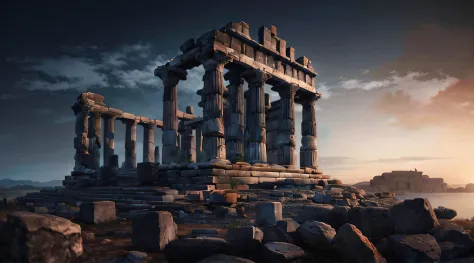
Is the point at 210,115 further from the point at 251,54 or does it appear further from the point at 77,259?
the point at 77,259

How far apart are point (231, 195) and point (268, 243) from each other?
4525mm

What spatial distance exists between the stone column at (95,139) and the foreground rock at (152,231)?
2004 centimetres

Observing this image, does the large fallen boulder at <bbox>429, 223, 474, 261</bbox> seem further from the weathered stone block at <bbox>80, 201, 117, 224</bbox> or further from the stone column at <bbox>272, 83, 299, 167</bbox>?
the stone column at <bbox>272, 83, 299, 167</bbox>

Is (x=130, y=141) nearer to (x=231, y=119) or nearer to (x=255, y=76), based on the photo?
(x=231, y=119)

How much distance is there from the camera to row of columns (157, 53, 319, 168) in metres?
14.8

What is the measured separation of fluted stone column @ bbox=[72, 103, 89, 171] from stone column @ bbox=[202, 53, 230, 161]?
11445 millimetres

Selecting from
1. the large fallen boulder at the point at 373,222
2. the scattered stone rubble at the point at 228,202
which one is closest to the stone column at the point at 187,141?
the scattered stone rubble at the point at 228,202

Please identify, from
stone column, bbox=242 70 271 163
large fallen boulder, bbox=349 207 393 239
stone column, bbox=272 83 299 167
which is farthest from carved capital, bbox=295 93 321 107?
large fallen boulder, bbox=349 207 393 239

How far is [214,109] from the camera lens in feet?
48.3

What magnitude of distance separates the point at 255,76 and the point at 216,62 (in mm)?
3008

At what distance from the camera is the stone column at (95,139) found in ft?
76.4

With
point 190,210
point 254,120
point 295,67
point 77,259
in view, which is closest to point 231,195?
point 190,210

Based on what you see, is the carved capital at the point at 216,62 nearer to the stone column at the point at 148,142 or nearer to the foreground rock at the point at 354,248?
the foreground rock at the point at 354,248

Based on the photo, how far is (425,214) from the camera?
5445 millimetres
